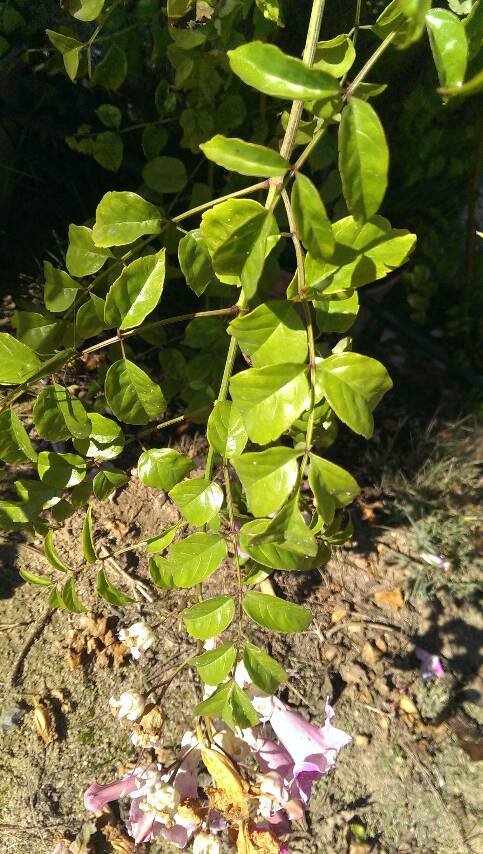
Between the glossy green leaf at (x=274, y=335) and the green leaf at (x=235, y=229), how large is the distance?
0.18ft

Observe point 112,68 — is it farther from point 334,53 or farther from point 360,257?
point 360,257

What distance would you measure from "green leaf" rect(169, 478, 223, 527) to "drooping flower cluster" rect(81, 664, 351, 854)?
355 millimetres

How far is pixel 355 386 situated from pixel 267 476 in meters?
0.13

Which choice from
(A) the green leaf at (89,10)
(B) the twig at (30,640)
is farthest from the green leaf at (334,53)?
(B) the twig at (30,640)

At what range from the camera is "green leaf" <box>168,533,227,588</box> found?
76cm

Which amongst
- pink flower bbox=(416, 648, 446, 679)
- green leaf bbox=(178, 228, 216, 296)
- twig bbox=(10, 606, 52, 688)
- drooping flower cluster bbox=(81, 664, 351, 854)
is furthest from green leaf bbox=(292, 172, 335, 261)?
pink flower bbox=(416, 648, 446, 679)

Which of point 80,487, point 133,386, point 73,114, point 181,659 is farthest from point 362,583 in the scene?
point 73,114

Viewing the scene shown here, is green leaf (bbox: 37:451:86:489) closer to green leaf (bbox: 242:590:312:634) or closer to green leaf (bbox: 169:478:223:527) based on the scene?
green leaf (bbox: 169:478:223:527)

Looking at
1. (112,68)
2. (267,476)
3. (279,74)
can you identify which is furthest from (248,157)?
(112,68)

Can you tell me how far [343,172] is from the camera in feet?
1.48

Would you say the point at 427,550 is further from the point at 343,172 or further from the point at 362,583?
the point at 343,172

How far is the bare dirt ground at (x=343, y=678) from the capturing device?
4.75 ft

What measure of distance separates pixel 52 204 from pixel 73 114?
32 centimetres

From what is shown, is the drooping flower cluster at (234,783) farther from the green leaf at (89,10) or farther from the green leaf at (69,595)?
the green leaf at (89,10)
